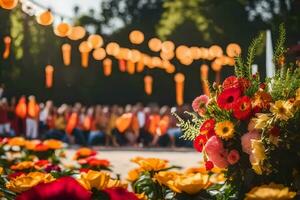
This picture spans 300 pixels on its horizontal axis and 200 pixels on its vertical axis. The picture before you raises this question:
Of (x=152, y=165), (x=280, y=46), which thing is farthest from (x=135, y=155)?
(x=280, y=46)

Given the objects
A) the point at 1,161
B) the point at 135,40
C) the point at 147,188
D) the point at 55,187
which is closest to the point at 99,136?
the point at 135,40

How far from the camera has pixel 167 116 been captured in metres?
19.0

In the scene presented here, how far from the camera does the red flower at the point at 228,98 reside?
2904 mm

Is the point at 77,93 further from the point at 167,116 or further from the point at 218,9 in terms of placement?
the point at 167,116

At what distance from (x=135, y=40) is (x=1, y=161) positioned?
9682 mm

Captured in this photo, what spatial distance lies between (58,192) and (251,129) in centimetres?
118

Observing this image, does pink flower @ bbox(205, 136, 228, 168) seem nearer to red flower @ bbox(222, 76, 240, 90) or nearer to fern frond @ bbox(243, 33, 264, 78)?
red flower @ bbox(222, 76, 240, 90)

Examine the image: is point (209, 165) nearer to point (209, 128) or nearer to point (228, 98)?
point (209, 128)

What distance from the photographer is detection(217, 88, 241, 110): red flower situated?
2904mm

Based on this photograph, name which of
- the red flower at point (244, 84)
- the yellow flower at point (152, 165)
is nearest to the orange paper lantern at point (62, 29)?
the yellow flower at point (152, 165)

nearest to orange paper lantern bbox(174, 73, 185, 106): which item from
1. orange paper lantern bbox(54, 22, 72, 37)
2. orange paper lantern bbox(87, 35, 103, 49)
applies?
orange paper lantern bbox(87, 35, 103, 49)

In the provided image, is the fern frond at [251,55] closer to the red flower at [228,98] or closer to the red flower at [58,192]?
the red flower at [228,98]

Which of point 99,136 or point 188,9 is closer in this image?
point 99,136

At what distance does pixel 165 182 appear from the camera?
320cm
